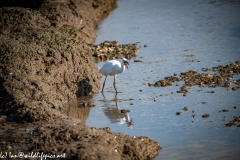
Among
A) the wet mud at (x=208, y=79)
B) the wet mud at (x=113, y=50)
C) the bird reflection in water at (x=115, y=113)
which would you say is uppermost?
the wet mud at (x=113, y=50)

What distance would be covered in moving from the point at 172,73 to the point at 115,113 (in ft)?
10.3

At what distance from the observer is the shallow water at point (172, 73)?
9.37 meters

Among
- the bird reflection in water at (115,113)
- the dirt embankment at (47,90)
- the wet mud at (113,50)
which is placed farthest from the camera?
the wet mud at (113,50)

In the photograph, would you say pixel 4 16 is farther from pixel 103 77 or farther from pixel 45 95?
pixel 45 95

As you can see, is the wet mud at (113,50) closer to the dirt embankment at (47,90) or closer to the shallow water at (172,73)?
the shallow water at (172,73)

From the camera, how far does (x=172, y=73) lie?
44.9 ft

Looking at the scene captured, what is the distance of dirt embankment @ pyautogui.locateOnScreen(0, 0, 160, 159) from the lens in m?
8.19

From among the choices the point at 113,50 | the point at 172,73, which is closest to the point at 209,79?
the point at 172,73

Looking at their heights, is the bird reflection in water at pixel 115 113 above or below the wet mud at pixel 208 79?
below

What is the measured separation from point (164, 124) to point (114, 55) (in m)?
6.25

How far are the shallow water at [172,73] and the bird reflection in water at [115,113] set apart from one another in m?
0.02

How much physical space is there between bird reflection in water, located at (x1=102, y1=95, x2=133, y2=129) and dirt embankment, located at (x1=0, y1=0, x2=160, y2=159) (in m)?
0.93

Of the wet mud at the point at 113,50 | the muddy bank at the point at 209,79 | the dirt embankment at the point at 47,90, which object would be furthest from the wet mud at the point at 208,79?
the wet mud at the point at 113,50

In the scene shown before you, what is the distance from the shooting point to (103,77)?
1412 cm
